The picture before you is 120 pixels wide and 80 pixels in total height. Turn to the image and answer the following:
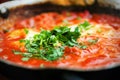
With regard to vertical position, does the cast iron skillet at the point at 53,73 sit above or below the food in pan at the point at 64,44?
below

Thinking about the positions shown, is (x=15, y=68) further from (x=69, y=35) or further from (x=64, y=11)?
(x=64, y=11)

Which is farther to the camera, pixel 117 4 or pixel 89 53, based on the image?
pixel 117 4

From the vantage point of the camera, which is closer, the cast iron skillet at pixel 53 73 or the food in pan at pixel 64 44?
the cast iron skillet at pixel 53 73

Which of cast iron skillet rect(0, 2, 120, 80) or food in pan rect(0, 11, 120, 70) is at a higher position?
food in pan rect(0, 11, 120, 70)

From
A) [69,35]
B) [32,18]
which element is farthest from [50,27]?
[69,35]

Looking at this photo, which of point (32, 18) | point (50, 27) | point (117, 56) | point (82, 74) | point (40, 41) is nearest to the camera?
point (82, 74)

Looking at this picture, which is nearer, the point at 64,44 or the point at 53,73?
the point at 53,73

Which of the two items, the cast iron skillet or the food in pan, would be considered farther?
the food in pan

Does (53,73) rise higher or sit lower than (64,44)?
lower
